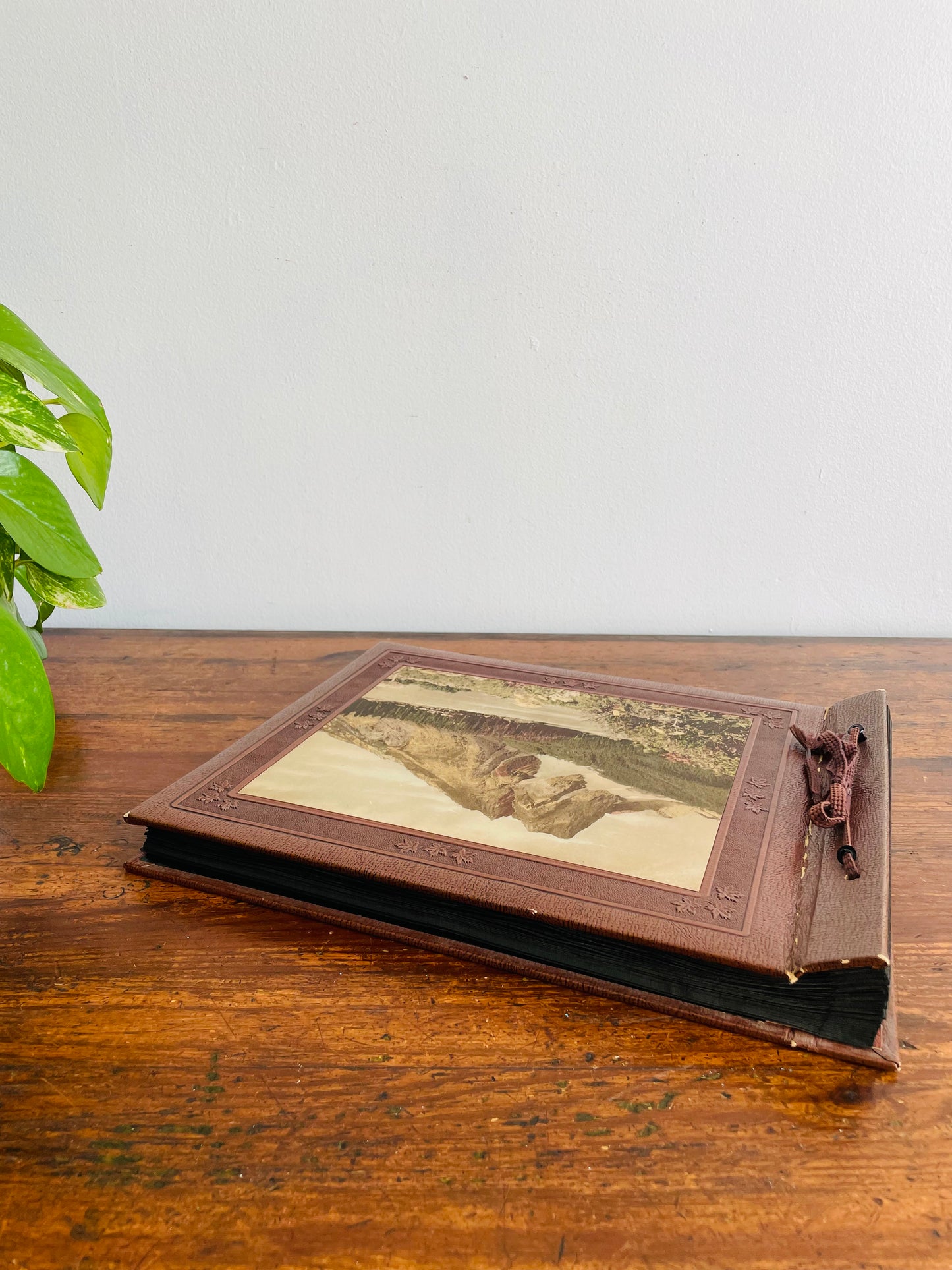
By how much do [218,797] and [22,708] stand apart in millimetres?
211

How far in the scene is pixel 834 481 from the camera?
1.05 m

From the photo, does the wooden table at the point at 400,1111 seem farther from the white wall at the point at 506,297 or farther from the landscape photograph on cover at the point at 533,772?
the white wall at the point at 506,297

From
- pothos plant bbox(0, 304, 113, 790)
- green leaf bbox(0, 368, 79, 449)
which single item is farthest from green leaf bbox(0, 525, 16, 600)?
green leaf bbox(0, 368, 79, 449)

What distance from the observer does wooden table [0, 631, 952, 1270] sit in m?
0.35

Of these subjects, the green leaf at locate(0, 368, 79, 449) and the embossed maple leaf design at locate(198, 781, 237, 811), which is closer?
the green leaf at locate(0, 368, 79, 449)

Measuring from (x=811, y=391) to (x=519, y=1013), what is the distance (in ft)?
2.62

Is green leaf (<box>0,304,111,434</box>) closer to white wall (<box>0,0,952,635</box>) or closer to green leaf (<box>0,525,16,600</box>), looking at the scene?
green leaf (<box>0,525,16,600</box>)

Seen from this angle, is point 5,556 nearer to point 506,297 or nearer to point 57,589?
point 57,589

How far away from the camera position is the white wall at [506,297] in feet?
3.08

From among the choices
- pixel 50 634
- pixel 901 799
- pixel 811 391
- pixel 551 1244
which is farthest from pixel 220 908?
pixel 811 391

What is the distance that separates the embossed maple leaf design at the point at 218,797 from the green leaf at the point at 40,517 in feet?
0.64

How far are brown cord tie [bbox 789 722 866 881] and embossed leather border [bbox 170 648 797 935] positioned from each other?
2 cm

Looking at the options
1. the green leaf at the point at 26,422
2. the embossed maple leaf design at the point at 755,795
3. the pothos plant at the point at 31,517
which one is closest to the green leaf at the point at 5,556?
the pothos plant at the point at 31,517

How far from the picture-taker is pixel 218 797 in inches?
23.6
